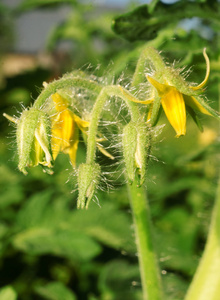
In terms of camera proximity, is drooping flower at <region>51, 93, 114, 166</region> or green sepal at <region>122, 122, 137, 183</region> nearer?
green sepal at <region>122, 122, 137, 183</region>

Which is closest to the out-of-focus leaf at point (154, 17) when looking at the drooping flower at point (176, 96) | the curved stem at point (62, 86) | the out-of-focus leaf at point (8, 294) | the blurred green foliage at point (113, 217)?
the blurred green foliage at point (113, 217)

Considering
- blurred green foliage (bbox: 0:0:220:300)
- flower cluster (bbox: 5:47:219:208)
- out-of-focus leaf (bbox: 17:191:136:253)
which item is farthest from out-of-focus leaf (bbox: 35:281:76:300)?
flower cluster (bbox: 5:47:219:208)

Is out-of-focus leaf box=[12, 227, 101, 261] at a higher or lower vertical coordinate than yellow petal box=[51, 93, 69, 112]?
lower

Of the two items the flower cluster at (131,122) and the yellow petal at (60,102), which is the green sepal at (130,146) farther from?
the yellow petal at (60,102)

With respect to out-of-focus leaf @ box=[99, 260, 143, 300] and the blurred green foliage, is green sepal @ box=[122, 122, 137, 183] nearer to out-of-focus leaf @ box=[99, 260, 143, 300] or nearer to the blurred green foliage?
the blurred green foliage

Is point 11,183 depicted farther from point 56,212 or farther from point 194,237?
point 194,237

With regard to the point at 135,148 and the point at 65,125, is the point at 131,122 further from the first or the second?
the point at 65,125
